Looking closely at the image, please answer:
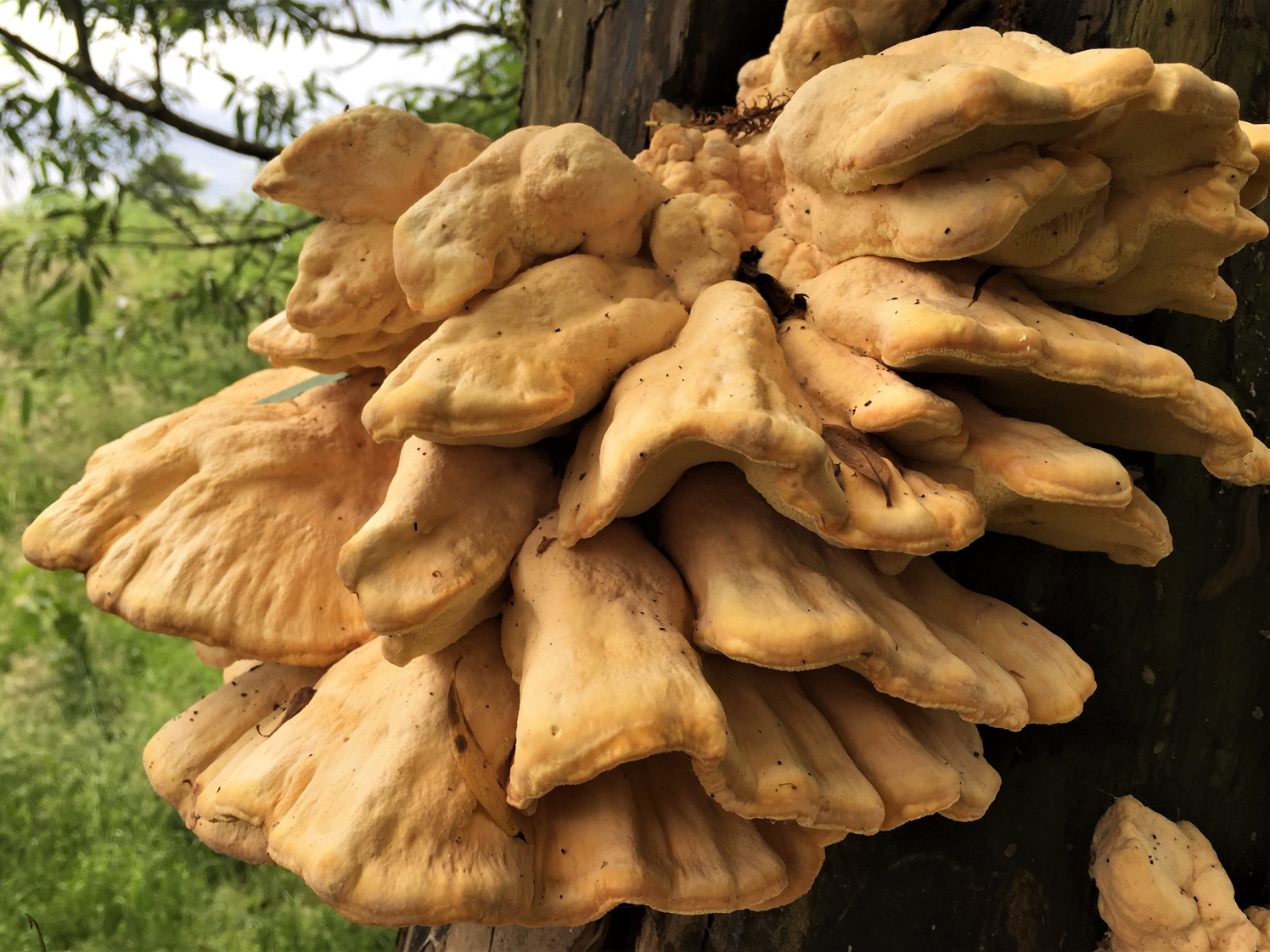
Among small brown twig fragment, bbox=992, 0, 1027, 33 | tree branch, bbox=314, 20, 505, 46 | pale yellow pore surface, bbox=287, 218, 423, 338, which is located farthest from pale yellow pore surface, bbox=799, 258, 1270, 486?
tree branch, bbox=314, 20, 505, 46

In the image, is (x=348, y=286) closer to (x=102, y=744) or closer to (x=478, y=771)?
(x=478, y=771)

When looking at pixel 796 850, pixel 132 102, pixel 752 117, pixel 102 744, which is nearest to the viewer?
pixel 796 850

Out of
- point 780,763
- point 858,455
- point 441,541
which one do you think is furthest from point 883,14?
point 780,763

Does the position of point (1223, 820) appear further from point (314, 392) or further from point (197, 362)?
point (197, 362)

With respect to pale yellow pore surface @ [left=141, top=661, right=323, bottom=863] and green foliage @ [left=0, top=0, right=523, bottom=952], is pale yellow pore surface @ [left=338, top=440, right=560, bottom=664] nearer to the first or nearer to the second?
pale yellow pore surface @ [left=141, top=661, right=323, bottom=863]

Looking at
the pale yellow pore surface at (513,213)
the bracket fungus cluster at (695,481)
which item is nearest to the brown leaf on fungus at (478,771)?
the bracket fungus cluster at (695,481)

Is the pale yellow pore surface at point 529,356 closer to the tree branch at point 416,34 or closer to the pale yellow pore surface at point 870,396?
the pale yellow pore surface at point 870,396

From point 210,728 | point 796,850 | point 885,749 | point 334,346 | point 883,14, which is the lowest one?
point 210,728
